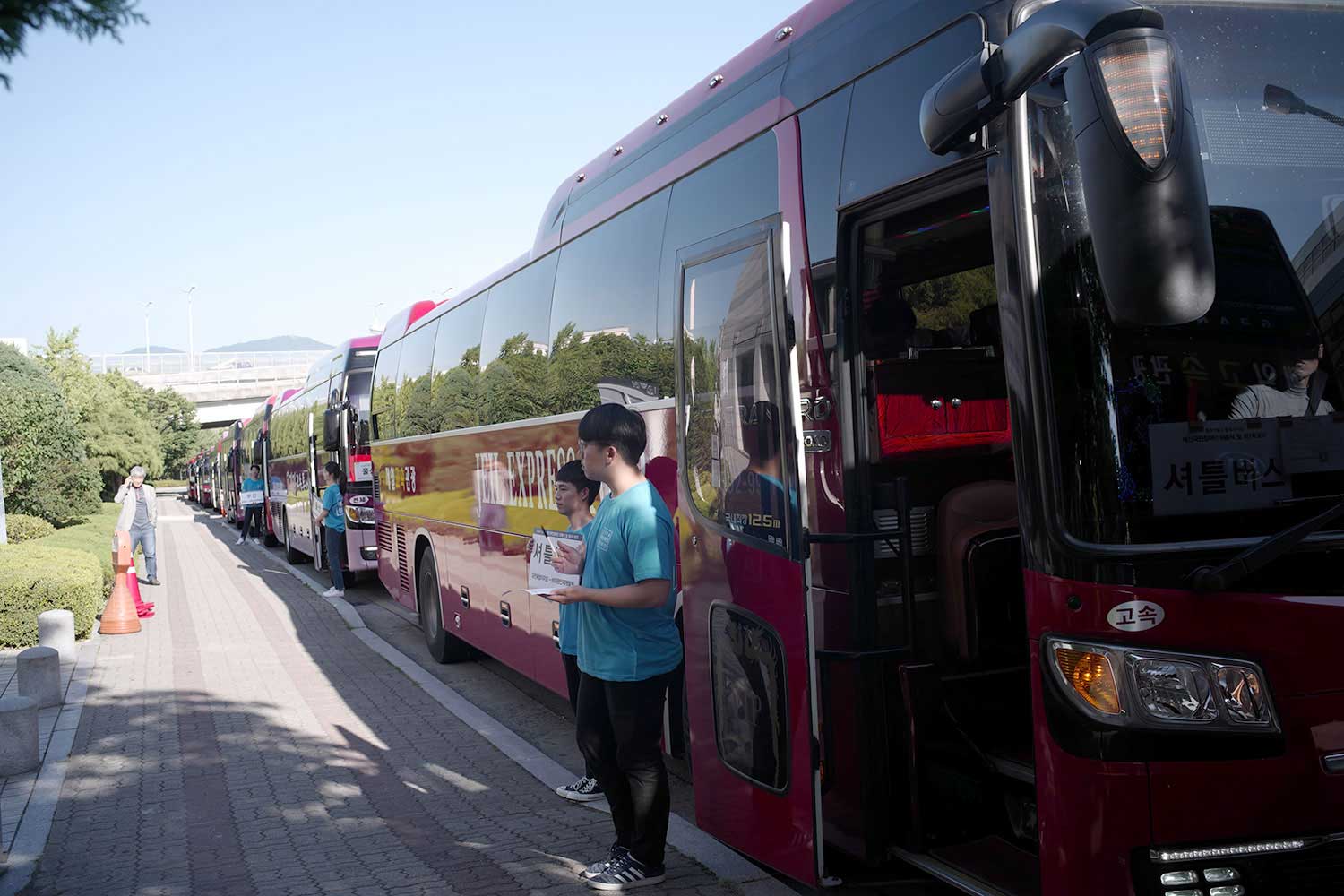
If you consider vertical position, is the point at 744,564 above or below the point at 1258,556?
below

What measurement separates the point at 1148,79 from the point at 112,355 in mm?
86072

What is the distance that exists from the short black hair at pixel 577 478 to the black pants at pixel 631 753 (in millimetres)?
930

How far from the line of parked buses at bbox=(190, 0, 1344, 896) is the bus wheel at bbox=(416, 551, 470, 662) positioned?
13.9 ft

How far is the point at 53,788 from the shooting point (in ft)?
23.3

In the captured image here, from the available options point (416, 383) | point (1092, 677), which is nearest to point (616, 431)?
point (1092, 677)

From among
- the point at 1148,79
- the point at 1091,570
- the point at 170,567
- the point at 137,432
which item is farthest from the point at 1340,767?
the point at 137,432

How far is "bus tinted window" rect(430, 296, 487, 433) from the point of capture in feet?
32.1

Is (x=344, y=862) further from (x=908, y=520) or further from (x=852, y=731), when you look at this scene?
(x=908, y=520)

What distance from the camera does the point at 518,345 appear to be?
28.2 feet

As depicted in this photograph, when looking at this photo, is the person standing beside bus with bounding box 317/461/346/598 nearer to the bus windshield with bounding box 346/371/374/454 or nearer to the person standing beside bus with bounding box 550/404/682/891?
the bus windshield with bounding box 346/371/374/454

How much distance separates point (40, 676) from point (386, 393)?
229 inches

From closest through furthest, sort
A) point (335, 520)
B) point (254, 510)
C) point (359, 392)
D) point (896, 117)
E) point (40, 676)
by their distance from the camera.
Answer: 1. point (896, 117)
2. point (40, 676)
3. point (335, 520)
4. point (359, 392)
5. point (254, 510)

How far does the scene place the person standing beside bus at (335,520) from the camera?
16.6 metres

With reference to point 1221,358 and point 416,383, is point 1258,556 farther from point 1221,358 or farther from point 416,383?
point 416,383
